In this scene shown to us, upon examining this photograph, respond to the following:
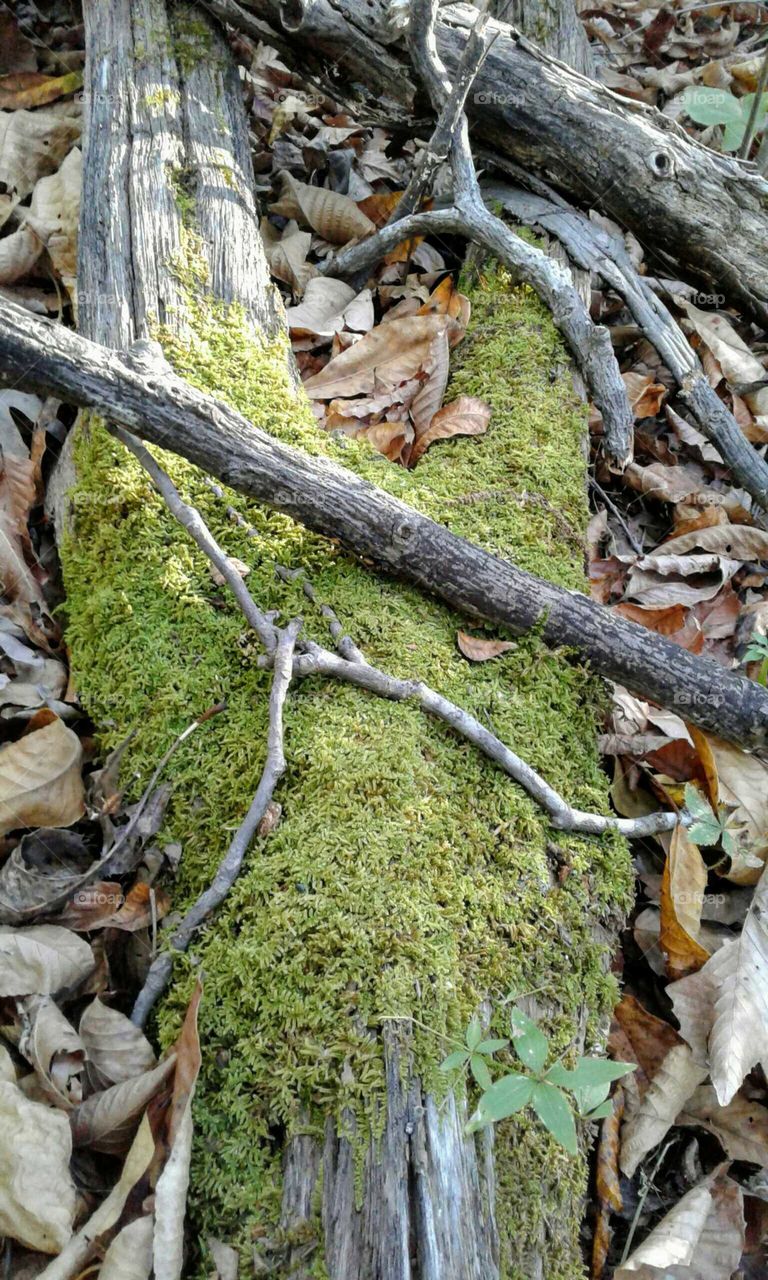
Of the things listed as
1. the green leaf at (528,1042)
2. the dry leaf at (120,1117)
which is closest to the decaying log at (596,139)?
the green leaf at (528,1042)

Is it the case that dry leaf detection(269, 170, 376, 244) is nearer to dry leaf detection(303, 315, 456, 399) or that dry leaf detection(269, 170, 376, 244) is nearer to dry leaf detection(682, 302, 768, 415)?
dry leaf detection(303, 315, 456, 399)

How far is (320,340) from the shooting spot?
3.51 meters

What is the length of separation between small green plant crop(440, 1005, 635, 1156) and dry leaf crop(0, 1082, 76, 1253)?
2.35ft

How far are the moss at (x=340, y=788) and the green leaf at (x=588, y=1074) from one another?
0.21m

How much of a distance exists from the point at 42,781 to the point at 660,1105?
167cm

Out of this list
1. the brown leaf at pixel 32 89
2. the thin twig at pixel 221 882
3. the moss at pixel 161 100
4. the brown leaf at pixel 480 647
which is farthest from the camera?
the brown leaf at pixel 32 89

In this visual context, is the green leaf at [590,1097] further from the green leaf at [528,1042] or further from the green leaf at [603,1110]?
the green leaf at [528,1042]

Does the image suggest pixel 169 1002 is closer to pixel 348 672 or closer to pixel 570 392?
pixel 348 672

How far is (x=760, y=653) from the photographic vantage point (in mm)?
2586

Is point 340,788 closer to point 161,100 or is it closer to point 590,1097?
point 590,1097

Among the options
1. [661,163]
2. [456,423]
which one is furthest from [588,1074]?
[661,163]

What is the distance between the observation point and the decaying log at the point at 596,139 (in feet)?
12.2

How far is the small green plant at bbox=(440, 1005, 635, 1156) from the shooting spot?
1.48m

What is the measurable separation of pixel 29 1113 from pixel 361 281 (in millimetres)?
3384
